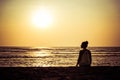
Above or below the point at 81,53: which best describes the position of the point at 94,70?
below

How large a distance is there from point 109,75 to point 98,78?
889 mm

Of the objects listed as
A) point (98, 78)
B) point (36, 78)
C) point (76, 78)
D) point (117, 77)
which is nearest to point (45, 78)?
point (36, 78)

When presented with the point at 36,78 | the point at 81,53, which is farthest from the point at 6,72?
the point at 81,53

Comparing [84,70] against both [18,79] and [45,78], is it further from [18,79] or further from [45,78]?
[18,79]

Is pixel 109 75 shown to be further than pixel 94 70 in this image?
No

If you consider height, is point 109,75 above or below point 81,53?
below

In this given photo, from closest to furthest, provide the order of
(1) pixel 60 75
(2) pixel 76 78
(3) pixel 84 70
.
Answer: (2) pixel 76 78 → (1) pixel 60 75 → (3) pixel 84 70

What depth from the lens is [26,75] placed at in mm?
10859

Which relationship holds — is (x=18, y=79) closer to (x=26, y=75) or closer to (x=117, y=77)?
(x=26, y=75)

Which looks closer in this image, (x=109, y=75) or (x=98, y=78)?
(x=98, y=78)

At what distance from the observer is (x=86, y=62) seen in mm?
11633

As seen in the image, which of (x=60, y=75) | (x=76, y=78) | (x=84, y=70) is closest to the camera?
(x=76, y=78)

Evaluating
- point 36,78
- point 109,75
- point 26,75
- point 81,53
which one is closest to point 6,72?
point 26,75

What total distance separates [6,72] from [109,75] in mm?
3970
